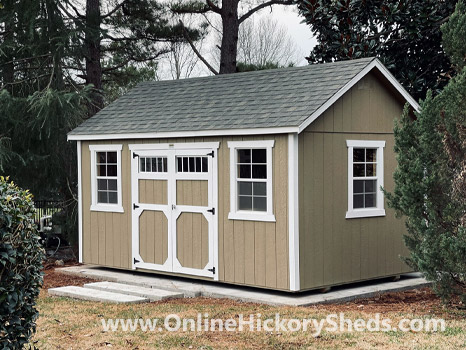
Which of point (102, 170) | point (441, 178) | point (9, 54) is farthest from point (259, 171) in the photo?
point (9, 54)

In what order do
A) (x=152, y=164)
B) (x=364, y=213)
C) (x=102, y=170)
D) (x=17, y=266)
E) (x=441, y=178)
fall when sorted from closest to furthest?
(x=17, y=266)
(x=441, y=178)
(x=364, y=213)
(x=152, y=164)
(x=102, y=170)

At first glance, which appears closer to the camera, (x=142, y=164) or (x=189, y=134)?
(x=189, y=134)

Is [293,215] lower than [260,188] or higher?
lower

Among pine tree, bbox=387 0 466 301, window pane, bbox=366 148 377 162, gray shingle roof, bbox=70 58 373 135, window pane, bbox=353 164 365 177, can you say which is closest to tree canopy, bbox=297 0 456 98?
gray shingle roof, bbox=70 58 373 135

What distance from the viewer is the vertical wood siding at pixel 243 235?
10297mm

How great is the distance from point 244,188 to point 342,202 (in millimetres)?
1489

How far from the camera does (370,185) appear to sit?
11461mm

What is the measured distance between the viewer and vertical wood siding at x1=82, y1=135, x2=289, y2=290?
10297 mm

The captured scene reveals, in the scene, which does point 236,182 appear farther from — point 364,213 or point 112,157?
point 112,157

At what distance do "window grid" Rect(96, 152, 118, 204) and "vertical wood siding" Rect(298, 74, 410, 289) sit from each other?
4.01m

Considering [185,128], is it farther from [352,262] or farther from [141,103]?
[352,262]

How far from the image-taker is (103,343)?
766 centimetres

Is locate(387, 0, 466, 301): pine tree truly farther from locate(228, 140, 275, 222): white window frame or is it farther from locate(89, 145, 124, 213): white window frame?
locate(89, 145, 124, 213): white window frame

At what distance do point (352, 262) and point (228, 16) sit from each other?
37.6 ft
